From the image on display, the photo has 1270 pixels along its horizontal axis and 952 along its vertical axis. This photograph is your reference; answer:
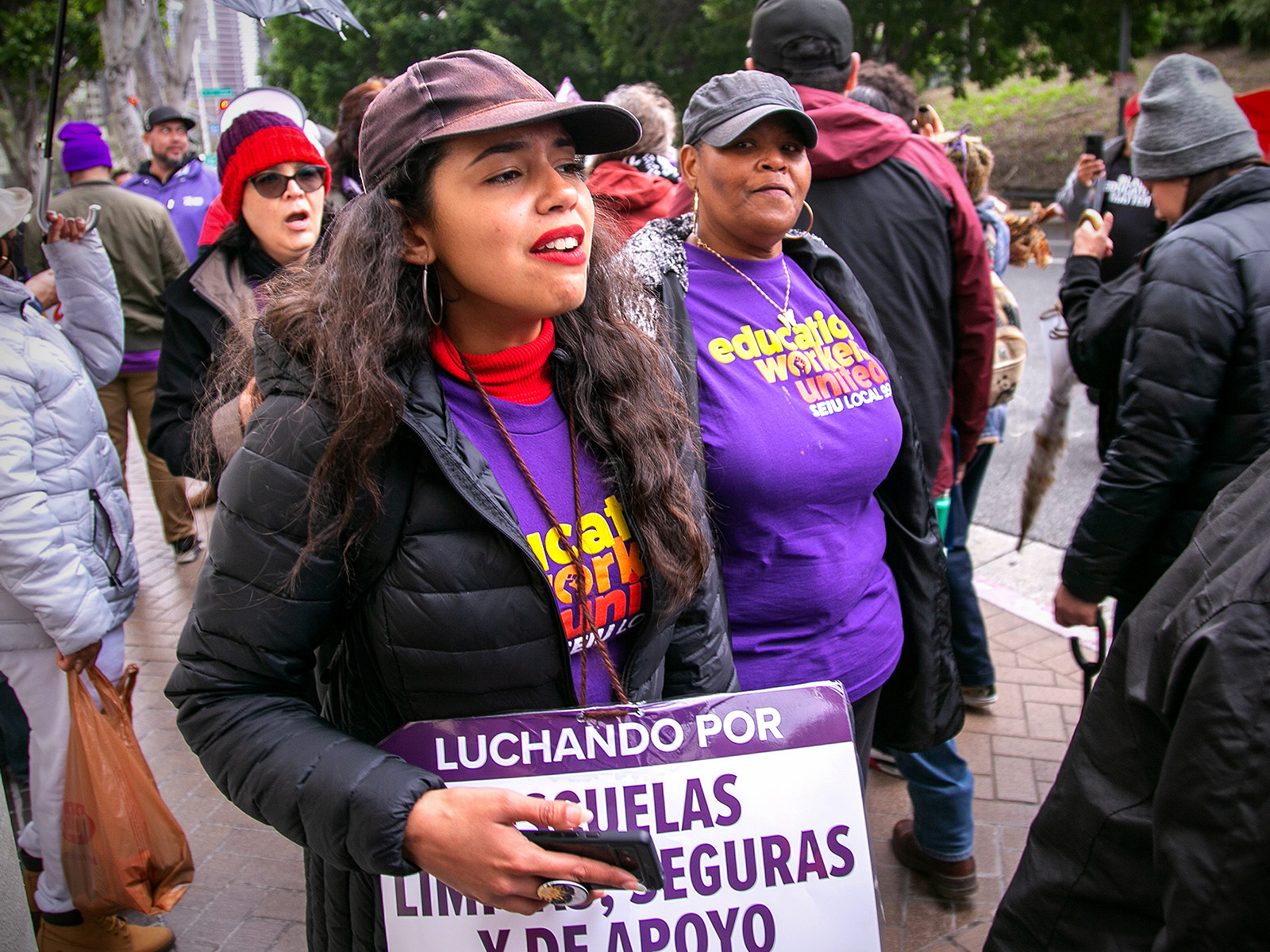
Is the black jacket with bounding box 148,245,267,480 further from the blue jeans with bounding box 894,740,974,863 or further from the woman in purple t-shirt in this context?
the blue jeans with bounding box 894,740,974,863

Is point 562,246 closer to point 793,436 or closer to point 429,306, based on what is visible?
point 429,306

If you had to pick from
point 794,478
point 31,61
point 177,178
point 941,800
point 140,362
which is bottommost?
point 941,800

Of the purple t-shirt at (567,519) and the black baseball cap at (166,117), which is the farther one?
the black baseball cap at (166,117)

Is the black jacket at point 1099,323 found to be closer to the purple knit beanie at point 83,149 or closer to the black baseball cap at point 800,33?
the black baseball cap at point 800,33

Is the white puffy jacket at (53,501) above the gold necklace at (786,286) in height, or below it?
A: below

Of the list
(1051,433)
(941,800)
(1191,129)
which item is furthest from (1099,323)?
(1051,433)

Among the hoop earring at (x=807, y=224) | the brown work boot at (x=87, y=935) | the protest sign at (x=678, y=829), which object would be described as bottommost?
the brown work boot at (x=87, y=935)

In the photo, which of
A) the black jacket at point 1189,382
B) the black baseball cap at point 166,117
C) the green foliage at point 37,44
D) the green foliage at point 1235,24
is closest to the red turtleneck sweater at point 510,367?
the black jacket at point 1189,382

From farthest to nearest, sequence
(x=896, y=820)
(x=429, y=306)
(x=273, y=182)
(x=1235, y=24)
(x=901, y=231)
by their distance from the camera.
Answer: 1. (x=1235, y=24)
2. (x=896, y=820)
3. (x=273, y=182)
4. (x=901, y=231)
5. (x=429, y=306)

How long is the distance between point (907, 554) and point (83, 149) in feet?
19.5

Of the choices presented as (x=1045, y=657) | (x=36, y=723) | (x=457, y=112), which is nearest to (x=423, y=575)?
(x=457, y=112)

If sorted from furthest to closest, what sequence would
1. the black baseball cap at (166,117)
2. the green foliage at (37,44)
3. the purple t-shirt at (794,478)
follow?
the green foliage at (37,44), the black baseball cap at (166,117), the purple t-shirt at (794,478)

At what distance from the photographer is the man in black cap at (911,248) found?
9.17 ft

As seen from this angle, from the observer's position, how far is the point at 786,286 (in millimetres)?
2350
